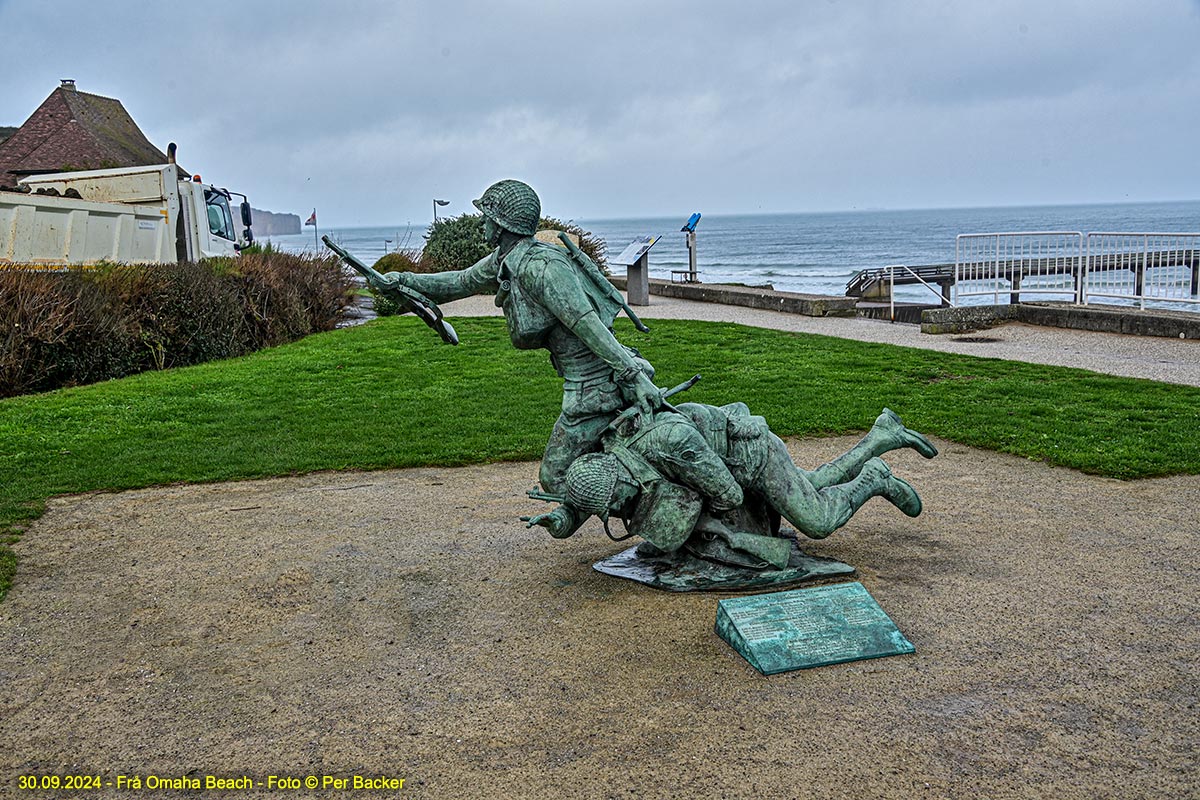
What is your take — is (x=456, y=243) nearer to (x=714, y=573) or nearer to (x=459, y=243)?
(x=459, y=243)

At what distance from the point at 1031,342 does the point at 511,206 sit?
11.2m

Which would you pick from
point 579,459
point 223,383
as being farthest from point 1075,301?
point 579,459

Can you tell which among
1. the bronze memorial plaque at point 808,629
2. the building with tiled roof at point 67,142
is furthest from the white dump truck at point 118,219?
the bronze memorial plaque at point 808,629

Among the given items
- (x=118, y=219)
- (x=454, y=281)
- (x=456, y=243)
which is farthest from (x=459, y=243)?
(x=454, y=281)

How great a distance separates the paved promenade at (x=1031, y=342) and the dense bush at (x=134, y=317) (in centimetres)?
656

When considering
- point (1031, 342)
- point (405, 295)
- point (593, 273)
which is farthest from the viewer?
point (1031, 342)

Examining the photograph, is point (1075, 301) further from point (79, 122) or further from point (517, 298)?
point (79, 122)

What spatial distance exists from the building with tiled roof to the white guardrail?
18.0 meters

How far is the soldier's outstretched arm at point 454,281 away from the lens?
5324 millimetres

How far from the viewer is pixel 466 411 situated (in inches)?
408

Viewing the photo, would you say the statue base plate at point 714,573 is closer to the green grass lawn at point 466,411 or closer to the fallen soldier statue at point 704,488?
the fallen soldier statue at point 704,488

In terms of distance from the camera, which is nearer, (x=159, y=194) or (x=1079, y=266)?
(x=1079, y=266)

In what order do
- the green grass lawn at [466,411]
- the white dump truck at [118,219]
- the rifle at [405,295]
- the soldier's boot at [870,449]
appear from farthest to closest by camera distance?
the white dump truck at [118,219] < the green grass lawn at [466,411] < the soldier's boot at [870,449] < the rifle at [405,295]

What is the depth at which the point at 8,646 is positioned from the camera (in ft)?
15.6
